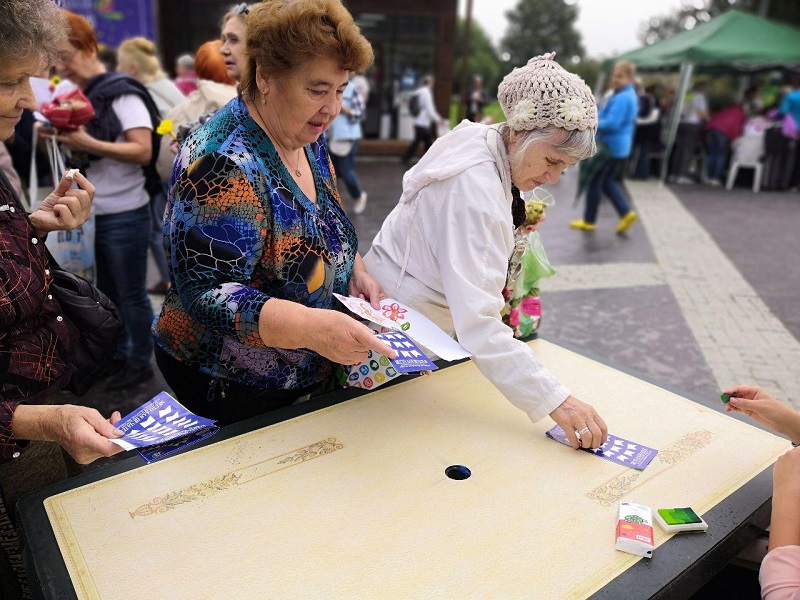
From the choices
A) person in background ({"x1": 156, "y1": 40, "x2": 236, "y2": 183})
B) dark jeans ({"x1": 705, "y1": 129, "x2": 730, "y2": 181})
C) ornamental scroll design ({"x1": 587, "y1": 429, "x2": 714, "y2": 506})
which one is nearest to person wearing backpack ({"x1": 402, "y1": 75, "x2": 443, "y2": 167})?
dark jeans ({"x1": 705, "y1": 129, "x2": 730, "y2": 181})

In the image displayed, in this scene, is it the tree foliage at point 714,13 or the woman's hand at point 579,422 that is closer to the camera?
the woman's hand at point 579,422

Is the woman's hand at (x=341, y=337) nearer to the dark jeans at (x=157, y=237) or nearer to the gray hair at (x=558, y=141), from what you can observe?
the gray hair at (x=558, y=141)

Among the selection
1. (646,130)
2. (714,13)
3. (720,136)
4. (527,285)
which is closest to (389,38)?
(646,130)

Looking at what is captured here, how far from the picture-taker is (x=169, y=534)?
121 centimetres

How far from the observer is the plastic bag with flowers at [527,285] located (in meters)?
2.20

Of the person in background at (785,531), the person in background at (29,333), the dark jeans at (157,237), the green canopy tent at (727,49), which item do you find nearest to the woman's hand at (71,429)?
the person in background at (29,333)

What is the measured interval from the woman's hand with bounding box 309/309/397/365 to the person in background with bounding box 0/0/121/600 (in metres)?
0.45

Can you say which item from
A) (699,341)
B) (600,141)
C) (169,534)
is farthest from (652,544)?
(600,141)

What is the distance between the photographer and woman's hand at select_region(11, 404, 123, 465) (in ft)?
3.84

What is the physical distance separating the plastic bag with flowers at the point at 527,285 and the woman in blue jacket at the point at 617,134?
5301 mm

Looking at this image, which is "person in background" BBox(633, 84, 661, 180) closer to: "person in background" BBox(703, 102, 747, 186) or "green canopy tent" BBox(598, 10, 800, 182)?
"green canopy tent" BBox(598, 10, 800, 182)

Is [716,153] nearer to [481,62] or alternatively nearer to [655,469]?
[655,469]

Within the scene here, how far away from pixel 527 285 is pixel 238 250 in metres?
1.29

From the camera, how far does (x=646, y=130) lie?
38.2 feet
